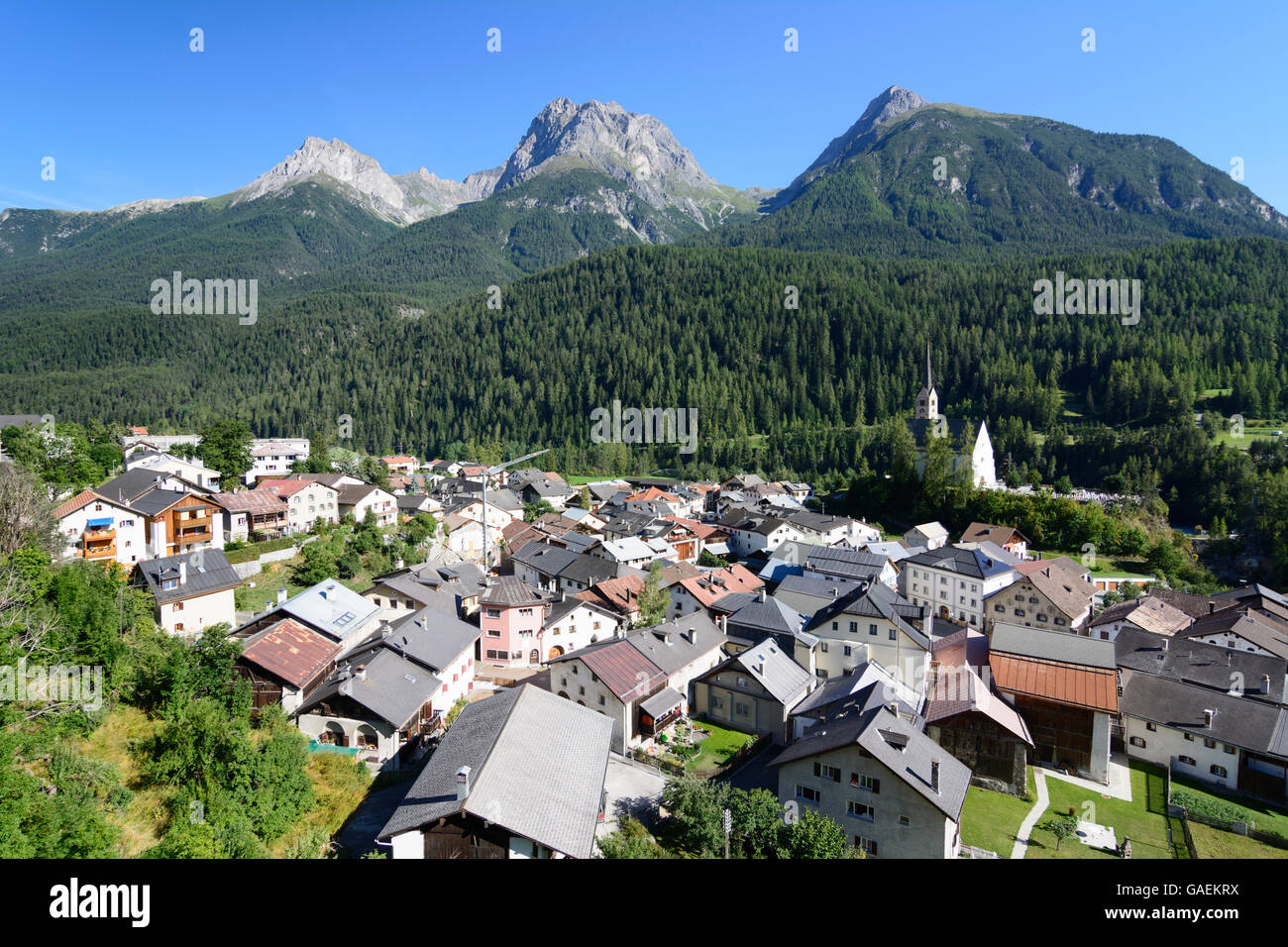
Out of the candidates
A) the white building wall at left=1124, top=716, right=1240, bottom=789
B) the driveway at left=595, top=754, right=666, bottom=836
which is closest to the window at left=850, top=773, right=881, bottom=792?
the driveway at left=595, top=754, right=666, bottom=836

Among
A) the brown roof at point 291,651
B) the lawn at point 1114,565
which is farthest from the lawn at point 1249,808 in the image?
the brown roof at point 291,651

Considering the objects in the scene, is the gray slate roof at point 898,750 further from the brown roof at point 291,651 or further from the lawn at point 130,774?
the brown roof at point 291,651

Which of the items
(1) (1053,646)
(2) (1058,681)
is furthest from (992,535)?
(2) (1058,681)

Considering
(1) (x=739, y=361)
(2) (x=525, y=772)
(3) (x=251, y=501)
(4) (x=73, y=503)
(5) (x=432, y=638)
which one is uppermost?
(1) (x=739, y=361)

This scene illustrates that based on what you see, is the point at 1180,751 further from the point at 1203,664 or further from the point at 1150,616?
the point at 1150,616
